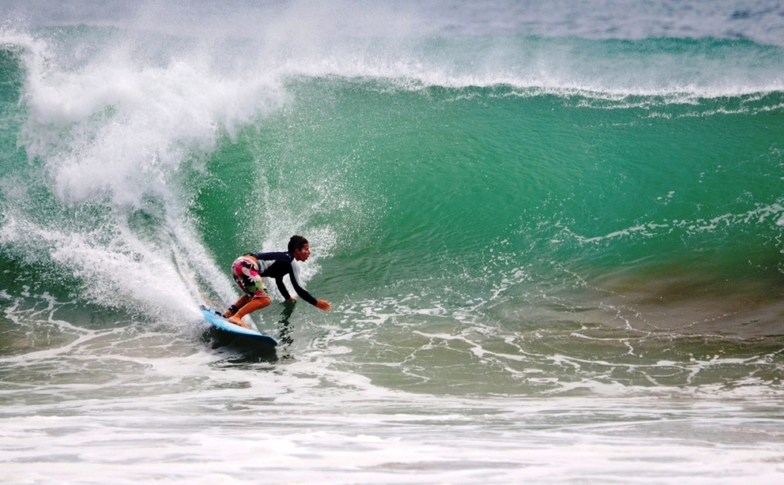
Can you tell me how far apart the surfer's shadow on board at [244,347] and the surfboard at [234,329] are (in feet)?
0.22

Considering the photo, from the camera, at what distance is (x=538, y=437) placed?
3385mm

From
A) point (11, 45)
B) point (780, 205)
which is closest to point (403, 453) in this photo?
point (780, 205)

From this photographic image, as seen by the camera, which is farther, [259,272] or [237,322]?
[259,272]

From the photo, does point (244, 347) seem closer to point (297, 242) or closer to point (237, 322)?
point (237, 322)

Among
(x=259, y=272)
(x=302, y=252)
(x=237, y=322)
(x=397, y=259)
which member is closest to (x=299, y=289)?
(x=302, y=252)

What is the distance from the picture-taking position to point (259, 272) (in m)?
6.29

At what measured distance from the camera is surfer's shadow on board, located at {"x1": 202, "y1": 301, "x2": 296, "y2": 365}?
19.0 ft

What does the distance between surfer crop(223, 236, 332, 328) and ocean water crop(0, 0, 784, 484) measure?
394 mm

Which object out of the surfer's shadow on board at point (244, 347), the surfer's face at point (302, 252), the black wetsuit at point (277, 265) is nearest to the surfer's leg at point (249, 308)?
the surfer's shadow on board at point (244, 347)

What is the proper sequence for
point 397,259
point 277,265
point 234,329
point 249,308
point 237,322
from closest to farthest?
point 234,329 → point 237,322 → point 249,308 → point 277,265 → point 397,259

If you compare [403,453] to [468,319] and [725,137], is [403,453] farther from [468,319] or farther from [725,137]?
[725,137]

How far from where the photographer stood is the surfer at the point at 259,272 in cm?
616

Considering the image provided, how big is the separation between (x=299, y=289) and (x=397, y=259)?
2243 mm

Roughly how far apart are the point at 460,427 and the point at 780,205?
24.2ft
